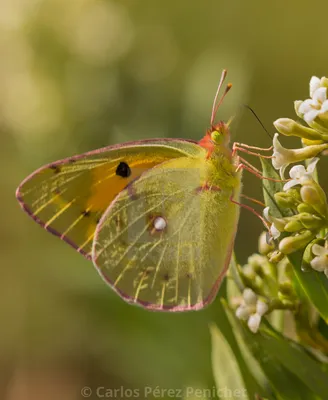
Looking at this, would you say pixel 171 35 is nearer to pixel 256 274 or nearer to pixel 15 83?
pixel 15 83

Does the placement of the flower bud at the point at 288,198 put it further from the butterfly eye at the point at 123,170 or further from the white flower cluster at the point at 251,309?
the butterfly eye at the point at 123,170

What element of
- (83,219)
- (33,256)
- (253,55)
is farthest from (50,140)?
(253,55)

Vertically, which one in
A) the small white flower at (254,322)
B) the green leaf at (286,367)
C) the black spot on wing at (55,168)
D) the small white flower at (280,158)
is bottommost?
the green leaf at (286,367)

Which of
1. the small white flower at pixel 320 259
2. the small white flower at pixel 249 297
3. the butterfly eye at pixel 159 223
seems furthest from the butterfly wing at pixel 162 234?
the small white flower at pixel 320 259

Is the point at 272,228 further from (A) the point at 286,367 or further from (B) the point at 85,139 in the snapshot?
(B) the point at 85,139

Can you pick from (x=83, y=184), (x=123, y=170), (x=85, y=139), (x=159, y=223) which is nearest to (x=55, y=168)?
(x=83, y=184)

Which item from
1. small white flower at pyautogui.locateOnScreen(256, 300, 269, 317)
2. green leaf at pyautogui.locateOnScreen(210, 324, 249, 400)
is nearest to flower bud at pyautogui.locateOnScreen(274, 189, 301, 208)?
small white flower at pyautogui.locateOnScreen(256, 300, 269, 317)
